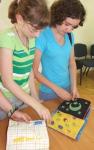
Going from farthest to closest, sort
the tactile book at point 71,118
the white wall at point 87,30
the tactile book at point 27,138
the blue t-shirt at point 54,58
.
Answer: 1. the white wall at point 87,30
2. the blue t-shirt at point 54,58
3. the tactile book at point 71,118
4. the tactile book at point 27,138

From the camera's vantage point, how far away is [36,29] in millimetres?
1185

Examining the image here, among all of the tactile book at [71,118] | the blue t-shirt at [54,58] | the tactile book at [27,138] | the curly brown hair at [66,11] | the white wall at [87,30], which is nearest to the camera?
the tactile book at [27,138]

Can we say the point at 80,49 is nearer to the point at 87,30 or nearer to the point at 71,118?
the point at 87,30

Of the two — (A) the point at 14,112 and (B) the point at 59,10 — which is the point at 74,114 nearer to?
(A) the point at 14,112

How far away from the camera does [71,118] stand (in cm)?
130

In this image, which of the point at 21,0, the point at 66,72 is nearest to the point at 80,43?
the point at 66,72

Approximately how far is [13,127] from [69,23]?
29.6 inches

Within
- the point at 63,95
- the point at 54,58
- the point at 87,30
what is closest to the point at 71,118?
the point at 63,95

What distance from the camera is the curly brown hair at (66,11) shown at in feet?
4.94

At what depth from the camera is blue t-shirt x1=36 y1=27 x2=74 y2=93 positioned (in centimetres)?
161

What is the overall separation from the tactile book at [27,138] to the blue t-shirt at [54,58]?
0.60m

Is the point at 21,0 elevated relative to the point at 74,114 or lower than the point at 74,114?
elevated

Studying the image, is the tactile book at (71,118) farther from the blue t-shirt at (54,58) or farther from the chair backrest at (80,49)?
the chair backrest at (80,49)

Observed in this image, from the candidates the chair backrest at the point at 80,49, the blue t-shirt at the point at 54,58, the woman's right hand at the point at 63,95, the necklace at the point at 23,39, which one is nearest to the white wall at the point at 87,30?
the chair backrest at the point at 80,49
